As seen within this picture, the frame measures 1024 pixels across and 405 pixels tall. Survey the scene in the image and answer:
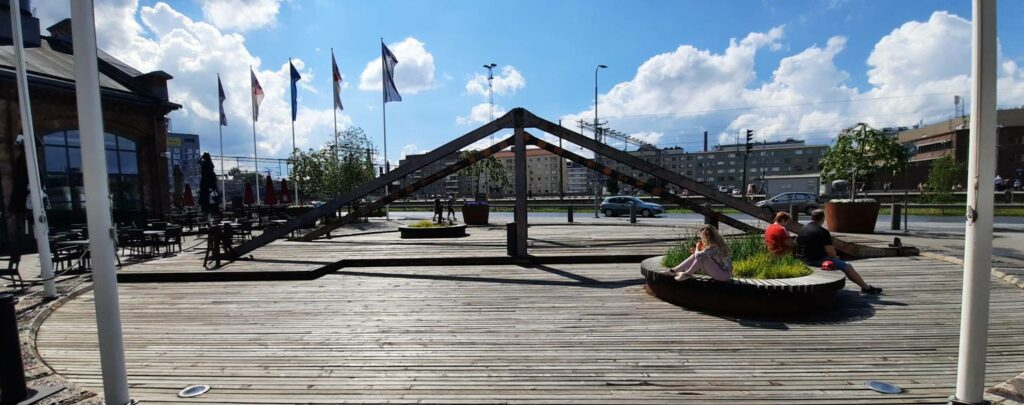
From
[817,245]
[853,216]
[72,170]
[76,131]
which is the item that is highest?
[76,131]

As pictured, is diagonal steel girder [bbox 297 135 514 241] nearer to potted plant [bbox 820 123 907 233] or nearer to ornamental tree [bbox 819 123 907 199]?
potted plant [bbox 820 123 907 233]

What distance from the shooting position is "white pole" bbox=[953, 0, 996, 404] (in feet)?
9.85

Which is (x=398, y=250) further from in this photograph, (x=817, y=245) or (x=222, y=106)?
(x=222, y=106)

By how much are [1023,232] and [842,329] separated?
51.7 ft

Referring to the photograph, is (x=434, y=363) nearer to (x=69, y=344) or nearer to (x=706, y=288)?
(x=706, y=288)

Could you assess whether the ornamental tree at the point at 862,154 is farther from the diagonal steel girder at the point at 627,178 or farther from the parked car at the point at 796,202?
the parked car at the point at 796,202

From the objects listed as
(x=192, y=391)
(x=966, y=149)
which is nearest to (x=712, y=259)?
(x=192, y=391)

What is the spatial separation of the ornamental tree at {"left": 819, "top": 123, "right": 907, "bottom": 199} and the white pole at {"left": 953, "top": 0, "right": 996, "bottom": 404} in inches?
602

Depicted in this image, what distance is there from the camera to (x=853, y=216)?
13.6 m

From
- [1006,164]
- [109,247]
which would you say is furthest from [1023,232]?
[1006,164]

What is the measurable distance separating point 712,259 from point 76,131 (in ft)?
79.4

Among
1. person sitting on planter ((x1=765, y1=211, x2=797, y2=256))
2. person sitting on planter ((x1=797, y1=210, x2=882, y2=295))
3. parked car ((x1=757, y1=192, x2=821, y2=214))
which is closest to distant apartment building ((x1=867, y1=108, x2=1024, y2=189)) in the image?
parked car ((x1=757, y1=192, x2=821, y2=214))

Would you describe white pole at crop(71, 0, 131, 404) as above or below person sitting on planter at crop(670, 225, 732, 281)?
above

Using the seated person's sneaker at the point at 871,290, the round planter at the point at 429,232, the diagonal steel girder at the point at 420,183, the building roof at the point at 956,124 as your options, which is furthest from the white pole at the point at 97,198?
the building roof at the point at 956,124
